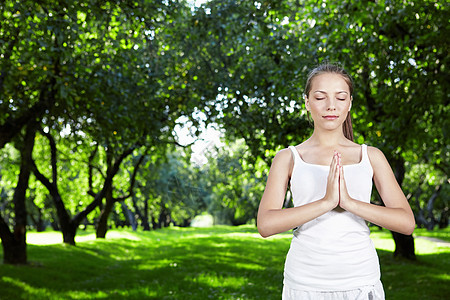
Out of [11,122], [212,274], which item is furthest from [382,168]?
[212,274]

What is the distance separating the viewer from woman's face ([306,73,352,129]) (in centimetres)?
264

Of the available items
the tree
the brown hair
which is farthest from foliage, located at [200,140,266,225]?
the brown hair

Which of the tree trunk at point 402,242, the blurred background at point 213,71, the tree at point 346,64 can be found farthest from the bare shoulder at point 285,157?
the tree trunk at point 402,242

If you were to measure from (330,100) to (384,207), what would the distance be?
0.63m

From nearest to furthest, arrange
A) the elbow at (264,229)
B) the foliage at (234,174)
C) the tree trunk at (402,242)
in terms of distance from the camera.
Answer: the elbow at (264,229) → the tree trunk at (402,242) → the foliage at (234,174)

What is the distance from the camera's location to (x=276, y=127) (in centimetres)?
1341

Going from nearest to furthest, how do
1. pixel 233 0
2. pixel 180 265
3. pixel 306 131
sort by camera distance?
1. pixel 233 0
2. pixel 306 131
3. pixel 180 265

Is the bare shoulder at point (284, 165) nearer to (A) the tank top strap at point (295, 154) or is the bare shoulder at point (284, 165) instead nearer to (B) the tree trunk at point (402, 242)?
(A) the tank top strap at point (295, 154)

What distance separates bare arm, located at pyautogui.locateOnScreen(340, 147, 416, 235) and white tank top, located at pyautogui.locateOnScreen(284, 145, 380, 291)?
8 cm

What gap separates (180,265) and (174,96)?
6.60 meters

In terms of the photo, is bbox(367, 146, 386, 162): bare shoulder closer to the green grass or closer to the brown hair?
the brown hair

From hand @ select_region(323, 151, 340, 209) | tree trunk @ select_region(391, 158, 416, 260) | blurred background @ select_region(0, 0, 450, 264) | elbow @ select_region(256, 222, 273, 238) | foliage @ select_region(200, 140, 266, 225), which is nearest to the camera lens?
hand @ select_region(323, 151, 340, 209)

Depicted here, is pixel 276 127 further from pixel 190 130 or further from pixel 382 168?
pixel 382 168

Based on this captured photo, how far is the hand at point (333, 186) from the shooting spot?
Result: 2320mm
